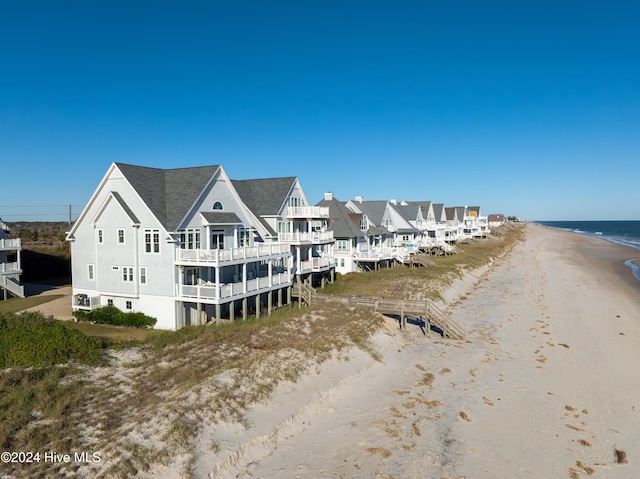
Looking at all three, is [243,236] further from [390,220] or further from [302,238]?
[390,220]

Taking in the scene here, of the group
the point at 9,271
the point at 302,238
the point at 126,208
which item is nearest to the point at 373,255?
the point at 302,238

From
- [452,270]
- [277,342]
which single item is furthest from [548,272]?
[277,342]

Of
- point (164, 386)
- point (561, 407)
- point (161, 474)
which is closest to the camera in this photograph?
point (161, 474)

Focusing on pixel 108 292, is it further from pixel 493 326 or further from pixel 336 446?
pixel 493 326

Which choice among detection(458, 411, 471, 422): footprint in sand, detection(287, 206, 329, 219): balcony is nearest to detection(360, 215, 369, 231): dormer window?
detection(287, 206, 329, 219): balcony

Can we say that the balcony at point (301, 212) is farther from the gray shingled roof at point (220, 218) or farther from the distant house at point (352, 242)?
the distant house at point (352, 242)

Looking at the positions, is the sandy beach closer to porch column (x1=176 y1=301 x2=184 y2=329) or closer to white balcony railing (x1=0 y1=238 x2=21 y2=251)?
porch column (x1=176 y1=301 x2=184 y2=329)
